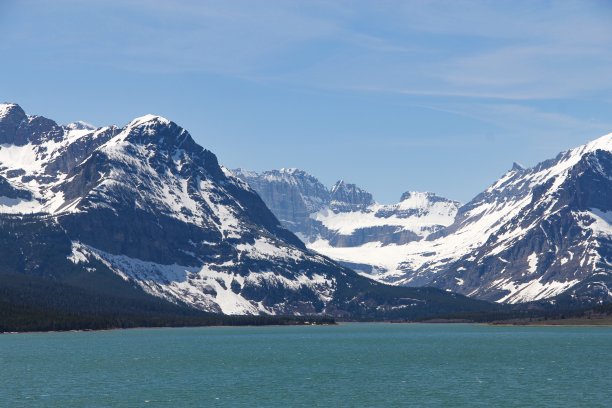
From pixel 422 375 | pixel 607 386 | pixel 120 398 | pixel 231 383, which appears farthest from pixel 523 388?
pixel 120 398

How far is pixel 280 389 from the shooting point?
172 metres

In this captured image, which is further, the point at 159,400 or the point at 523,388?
the point at 523,388

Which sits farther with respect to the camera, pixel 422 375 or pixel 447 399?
pixel 422 375

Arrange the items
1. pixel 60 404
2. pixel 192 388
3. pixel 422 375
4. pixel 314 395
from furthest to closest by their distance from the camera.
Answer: pixel 422 375 < pixel 192 388 < pixel 314 395 < pixel 60 404

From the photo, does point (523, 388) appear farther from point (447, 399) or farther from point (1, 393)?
point (1, 393)

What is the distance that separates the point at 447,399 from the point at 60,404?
55.8m

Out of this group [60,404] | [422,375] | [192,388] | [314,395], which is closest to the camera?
[60,404]

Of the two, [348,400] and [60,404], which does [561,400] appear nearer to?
[348,400]

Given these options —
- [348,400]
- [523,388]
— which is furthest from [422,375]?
[348,400]

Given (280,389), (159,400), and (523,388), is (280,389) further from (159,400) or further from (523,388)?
(523,388)

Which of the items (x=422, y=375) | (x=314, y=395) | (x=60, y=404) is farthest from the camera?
(x=422, y=375)

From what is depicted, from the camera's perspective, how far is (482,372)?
199000 millimetres

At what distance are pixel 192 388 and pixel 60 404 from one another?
91.5 ft

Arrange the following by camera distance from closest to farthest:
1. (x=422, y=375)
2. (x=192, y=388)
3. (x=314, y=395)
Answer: (x=314, y=395) → (x=192, y=388) → (x=422, y=375)
